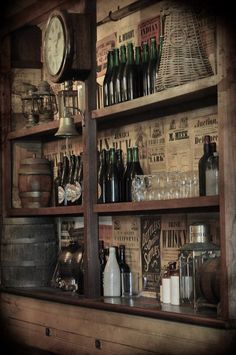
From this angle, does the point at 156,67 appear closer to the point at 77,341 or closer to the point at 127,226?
the point at 127,226

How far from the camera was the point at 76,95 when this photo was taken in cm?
401

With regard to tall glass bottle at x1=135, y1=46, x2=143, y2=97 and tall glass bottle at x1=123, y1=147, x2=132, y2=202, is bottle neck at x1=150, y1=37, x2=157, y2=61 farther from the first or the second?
tall glass bottle at x1=123, y1=147, x2=132, y2=202

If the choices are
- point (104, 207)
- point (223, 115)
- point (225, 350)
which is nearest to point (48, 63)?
point (104, 207)

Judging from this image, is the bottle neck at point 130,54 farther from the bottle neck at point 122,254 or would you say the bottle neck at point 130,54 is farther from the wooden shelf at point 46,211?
the bottle neck at point 122,254

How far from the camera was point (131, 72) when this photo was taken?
11.9ft

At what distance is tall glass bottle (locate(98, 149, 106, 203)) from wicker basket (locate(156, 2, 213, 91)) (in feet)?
2.53

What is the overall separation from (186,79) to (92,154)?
84 centimetres

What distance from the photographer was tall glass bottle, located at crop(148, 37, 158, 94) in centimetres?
347

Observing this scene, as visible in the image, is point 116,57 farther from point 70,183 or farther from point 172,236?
point 172,236

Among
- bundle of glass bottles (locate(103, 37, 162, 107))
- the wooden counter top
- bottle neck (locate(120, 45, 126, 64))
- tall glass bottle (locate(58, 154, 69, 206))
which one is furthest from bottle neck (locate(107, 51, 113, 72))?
the wooden counter top

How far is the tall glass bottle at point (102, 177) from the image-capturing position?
3.78 meters

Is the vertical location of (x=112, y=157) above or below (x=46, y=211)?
above

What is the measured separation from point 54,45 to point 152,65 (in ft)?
2.07

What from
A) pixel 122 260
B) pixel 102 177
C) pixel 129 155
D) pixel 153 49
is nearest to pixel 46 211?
pixel 102 177
